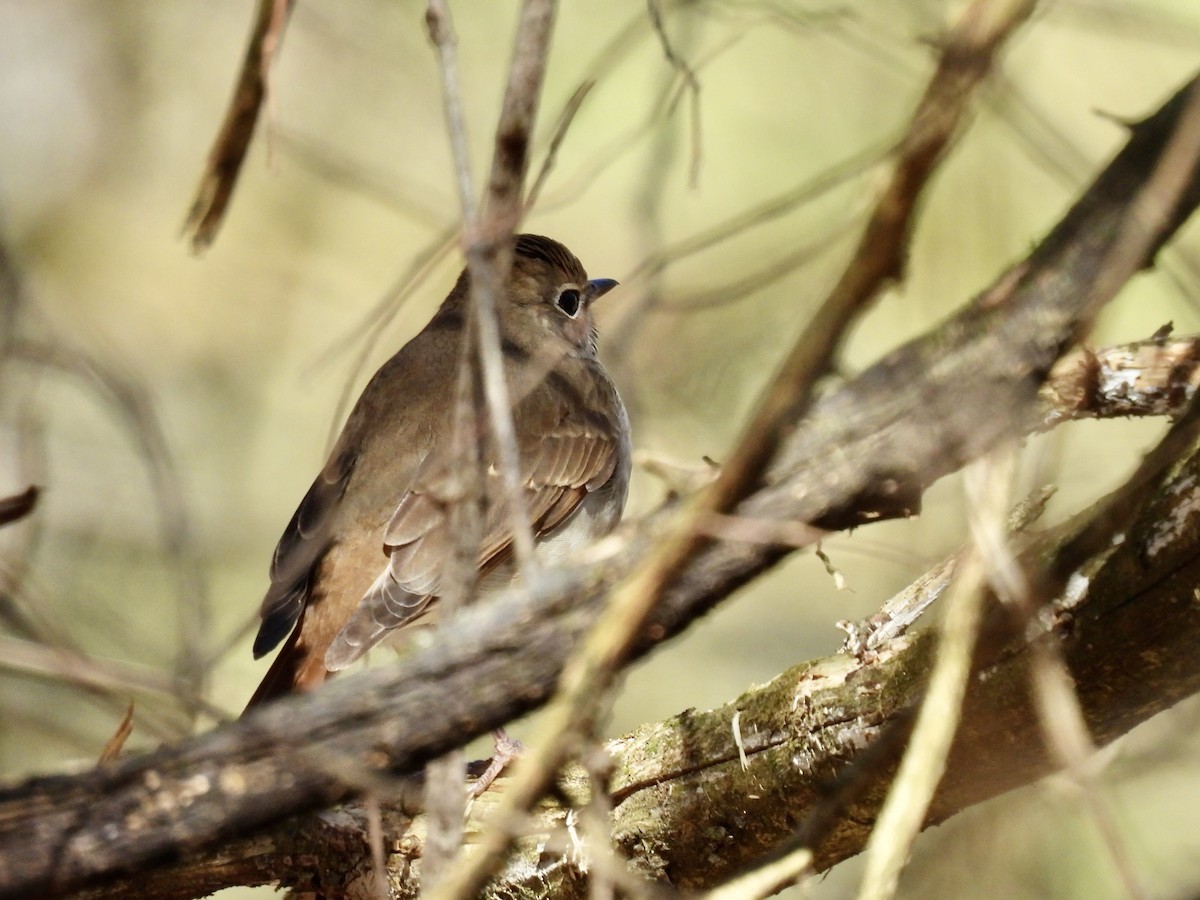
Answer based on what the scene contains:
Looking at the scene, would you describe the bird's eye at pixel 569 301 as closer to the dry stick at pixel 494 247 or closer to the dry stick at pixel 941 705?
the dry stick at pixel 494 247

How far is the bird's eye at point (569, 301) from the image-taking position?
5.62 m

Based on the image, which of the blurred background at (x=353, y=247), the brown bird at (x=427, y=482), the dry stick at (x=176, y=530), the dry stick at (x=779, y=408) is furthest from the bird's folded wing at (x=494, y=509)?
the dry stick at (x=779, y=408)

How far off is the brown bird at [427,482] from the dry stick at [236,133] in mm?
1172

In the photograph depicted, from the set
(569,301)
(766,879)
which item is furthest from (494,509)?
(766,879)

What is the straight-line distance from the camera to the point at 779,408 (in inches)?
58.2

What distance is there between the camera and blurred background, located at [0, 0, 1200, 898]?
5.50 meters

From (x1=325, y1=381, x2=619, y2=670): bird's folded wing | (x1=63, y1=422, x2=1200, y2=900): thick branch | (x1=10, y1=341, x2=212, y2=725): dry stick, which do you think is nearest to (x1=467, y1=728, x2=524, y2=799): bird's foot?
(x1=63, y1=422, x2=1200, y2=900): thick branch

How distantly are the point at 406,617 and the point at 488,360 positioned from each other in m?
2.41

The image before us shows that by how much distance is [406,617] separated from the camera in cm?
419

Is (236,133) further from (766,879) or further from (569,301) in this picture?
(569,301)

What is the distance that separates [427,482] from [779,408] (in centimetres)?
287

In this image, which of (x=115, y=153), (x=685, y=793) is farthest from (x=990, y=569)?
(x=115, y=153)

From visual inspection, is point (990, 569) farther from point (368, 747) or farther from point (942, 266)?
point (942, 266)

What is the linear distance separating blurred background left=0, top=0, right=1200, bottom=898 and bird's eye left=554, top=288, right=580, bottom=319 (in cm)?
35
